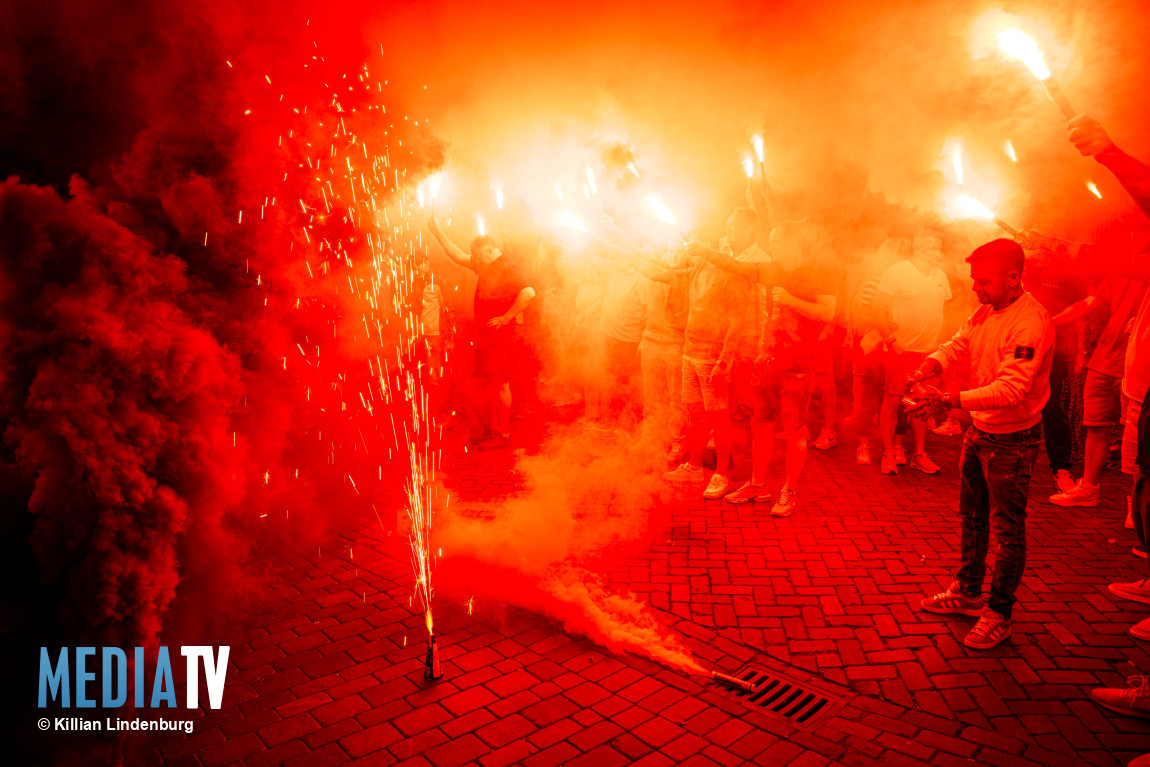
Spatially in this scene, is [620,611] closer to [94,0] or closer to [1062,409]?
[94,0]

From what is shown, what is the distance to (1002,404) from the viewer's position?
355 centimetres

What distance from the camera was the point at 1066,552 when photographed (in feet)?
16.5

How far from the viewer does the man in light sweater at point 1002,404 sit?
11.8ft

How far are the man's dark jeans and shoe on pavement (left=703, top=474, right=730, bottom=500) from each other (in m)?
2.69

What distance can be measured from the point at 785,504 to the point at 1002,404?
2.68 m

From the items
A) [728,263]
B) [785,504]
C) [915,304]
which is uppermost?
[728,263]

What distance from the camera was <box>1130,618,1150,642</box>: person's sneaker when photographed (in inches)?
151

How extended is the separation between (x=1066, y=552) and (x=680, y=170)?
5.43 metres

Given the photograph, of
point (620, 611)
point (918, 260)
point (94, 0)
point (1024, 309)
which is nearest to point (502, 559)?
point (620, 611)

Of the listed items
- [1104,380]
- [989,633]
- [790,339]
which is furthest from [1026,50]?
[1104,380]

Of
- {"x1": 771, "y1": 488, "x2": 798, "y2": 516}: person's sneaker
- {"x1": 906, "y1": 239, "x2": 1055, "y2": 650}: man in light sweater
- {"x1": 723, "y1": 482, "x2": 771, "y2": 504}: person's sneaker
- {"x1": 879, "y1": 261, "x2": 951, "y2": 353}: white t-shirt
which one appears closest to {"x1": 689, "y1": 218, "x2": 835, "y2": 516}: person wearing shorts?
{"x1": 771, "y1": 488, "x2": 798, "y2": 516}: person's sneaker

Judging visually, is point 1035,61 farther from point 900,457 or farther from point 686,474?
point 900,457

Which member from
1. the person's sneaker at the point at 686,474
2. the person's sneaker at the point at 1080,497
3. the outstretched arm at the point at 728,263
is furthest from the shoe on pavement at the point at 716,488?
the person's sneaker at the point at 1080,497

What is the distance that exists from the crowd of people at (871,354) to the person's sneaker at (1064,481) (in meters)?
0.01
